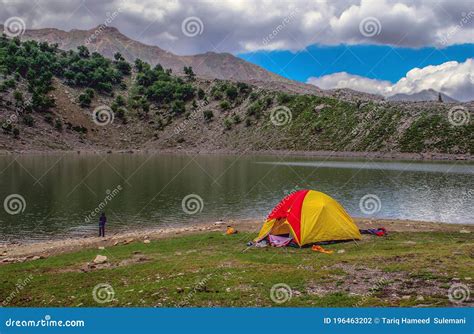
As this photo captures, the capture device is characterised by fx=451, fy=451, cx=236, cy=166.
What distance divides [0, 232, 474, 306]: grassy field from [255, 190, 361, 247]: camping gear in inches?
42.7

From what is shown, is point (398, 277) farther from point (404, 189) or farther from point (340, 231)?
point (404, 189)

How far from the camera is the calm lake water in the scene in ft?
137

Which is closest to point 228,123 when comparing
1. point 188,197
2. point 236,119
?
point 236,119

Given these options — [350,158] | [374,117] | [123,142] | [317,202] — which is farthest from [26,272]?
[123,142]

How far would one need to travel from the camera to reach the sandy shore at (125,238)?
28.1m

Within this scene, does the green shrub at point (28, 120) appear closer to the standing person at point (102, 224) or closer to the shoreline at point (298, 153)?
the shoreline at point (298, 153)

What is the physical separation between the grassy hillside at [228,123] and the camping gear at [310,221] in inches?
4390

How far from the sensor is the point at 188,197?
5603 centimetres

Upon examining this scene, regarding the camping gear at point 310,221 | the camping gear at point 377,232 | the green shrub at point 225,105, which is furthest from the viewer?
the green shrub at point 225,105

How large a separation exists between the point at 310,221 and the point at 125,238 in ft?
44.7

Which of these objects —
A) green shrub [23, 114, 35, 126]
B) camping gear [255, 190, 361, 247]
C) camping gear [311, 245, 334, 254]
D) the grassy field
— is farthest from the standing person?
green shrub [23, 114, 35, 126]

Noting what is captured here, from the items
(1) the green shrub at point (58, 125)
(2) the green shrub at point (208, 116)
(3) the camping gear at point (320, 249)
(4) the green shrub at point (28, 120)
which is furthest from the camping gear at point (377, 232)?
(2) the green shrub at point (208, 116)

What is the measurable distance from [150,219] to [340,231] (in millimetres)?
21089

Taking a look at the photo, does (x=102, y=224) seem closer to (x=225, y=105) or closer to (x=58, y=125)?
(x=58, y=125)
